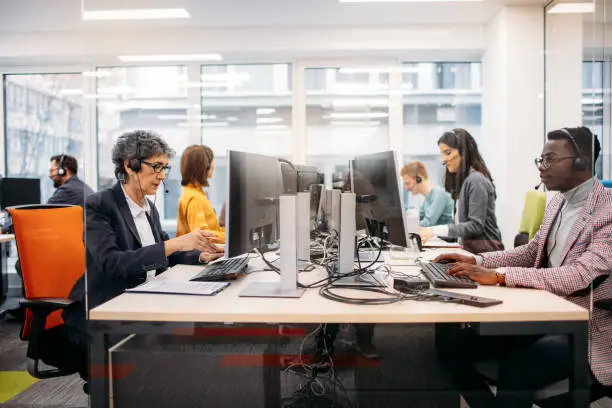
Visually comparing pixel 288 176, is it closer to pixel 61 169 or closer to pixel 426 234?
pixel 426 234

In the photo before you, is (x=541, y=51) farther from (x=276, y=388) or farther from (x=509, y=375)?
(x=276, y=388)

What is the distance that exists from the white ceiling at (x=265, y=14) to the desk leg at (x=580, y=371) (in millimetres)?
3417

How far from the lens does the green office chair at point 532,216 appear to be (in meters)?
2.65

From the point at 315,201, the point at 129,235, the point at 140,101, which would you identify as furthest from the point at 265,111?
the point at 129,235

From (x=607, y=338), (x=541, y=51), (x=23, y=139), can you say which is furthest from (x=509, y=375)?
(x=23, y=139)

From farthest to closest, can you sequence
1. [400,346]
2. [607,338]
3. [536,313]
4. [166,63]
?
[166,63] → [400,346] → [607,338] → [536,313]

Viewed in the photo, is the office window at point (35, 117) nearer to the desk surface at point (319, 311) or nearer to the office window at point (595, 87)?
the desk surface at point (319, 311)

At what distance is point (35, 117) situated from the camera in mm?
4973

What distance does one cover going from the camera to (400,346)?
85.0 inches

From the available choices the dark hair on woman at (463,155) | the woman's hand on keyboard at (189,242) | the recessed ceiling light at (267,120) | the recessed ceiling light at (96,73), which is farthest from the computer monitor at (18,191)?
the dark hair on woman at (463,155)

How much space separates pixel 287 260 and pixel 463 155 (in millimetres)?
2101

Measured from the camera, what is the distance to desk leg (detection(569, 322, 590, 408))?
54.3 inches

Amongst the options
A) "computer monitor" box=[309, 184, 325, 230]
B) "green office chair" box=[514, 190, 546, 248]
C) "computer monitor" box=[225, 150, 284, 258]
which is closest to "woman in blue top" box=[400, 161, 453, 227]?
"green office chair" box=[514, 190, 546, 248]

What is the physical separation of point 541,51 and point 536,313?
354cm
